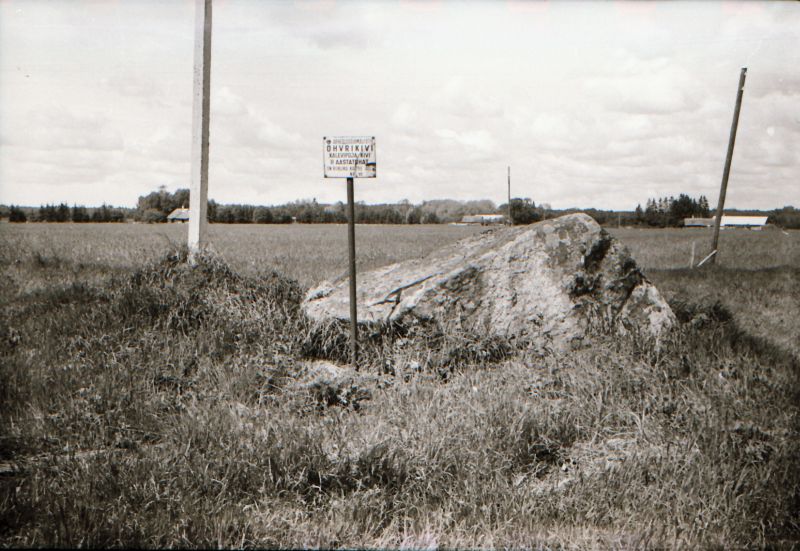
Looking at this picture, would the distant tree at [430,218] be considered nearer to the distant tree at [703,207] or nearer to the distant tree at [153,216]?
the distant tree at [153,216]

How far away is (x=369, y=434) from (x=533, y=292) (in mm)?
2690

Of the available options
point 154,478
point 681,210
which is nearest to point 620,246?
point 154,478

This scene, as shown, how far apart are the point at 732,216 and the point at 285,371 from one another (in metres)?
59.6

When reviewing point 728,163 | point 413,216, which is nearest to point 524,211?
point 728,163

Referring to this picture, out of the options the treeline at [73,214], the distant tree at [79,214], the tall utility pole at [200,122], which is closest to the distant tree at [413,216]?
the treeline at [73,214]

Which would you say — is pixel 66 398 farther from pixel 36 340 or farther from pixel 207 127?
pixel 207 127

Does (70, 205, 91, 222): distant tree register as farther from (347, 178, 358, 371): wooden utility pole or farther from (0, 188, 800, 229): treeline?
(347, 178, 358, 371): wooden utility pole

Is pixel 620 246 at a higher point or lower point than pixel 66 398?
higher

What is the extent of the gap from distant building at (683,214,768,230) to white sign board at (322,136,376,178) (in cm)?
4691

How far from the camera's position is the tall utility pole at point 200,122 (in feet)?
22.1

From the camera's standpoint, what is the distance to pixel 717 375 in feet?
15.1

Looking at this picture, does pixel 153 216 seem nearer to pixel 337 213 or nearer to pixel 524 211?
pixel 337 213

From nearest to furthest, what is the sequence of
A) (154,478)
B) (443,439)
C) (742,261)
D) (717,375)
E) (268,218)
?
1. (154,478)
2. (443,439)
3. (717,375)
4. (742,261)
5. (268,218)

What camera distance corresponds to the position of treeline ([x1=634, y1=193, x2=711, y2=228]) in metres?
47.6
